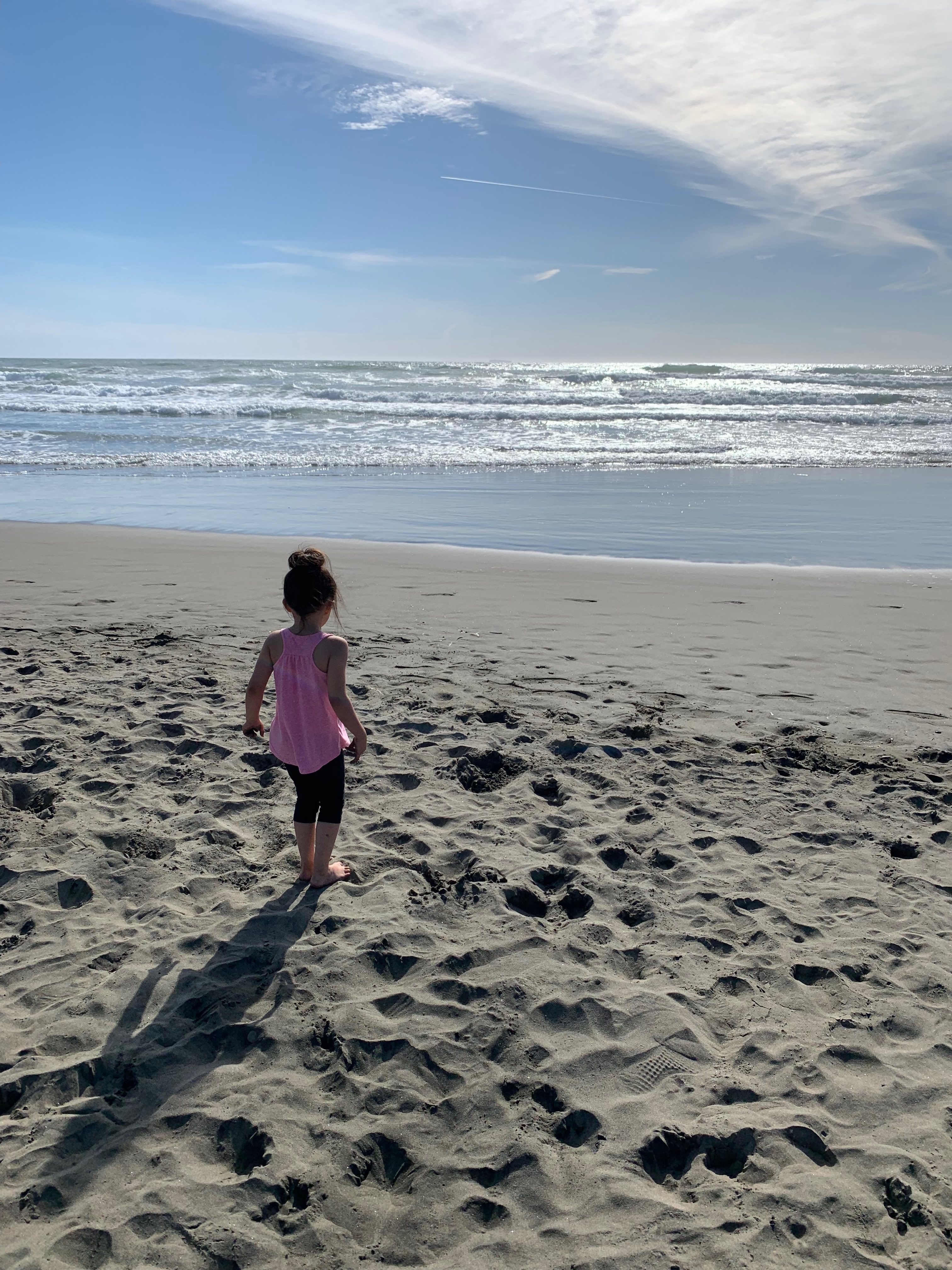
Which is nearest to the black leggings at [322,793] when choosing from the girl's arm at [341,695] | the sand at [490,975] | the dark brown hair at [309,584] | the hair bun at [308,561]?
the girl's arm at [341,695]

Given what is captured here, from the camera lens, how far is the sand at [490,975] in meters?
2.22

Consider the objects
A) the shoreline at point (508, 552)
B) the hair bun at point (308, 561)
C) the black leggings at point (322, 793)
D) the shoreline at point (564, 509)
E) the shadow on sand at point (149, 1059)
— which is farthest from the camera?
the shoreline at point (564, 509)

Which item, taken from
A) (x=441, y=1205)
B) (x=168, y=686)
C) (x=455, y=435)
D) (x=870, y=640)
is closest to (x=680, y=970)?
(x=441, y=1205)

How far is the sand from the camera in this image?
2223 millimetres

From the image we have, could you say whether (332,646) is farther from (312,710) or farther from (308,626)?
(312,710)

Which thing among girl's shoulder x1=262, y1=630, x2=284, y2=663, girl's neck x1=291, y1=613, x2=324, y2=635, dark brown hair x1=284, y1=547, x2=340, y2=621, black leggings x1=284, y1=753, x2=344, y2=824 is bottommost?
black leggings x1=284, y1=753, x2=344, y2=824

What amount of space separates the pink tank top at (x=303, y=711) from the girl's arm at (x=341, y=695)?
0.05 metres

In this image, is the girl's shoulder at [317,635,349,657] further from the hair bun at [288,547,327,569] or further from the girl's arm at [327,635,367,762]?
the hair bun at [288,547,327,569]

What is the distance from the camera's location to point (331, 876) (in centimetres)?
362

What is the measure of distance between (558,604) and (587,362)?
277ft

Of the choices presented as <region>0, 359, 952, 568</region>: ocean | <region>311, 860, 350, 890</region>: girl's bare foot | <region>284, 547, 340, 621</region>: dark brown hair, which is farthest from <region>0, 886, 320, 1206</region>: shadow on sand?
<region>0, 359, 952, 568</region>: ocean

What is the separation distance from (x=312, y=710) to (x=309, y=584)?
51 centimetres

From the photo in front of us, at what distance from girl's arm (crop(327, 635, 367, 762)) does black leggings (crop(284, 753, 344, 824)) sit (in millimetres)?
146

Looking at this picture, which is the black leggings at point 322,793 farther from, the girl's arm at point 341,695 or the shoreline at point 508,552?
the shoreline at point 508,552
